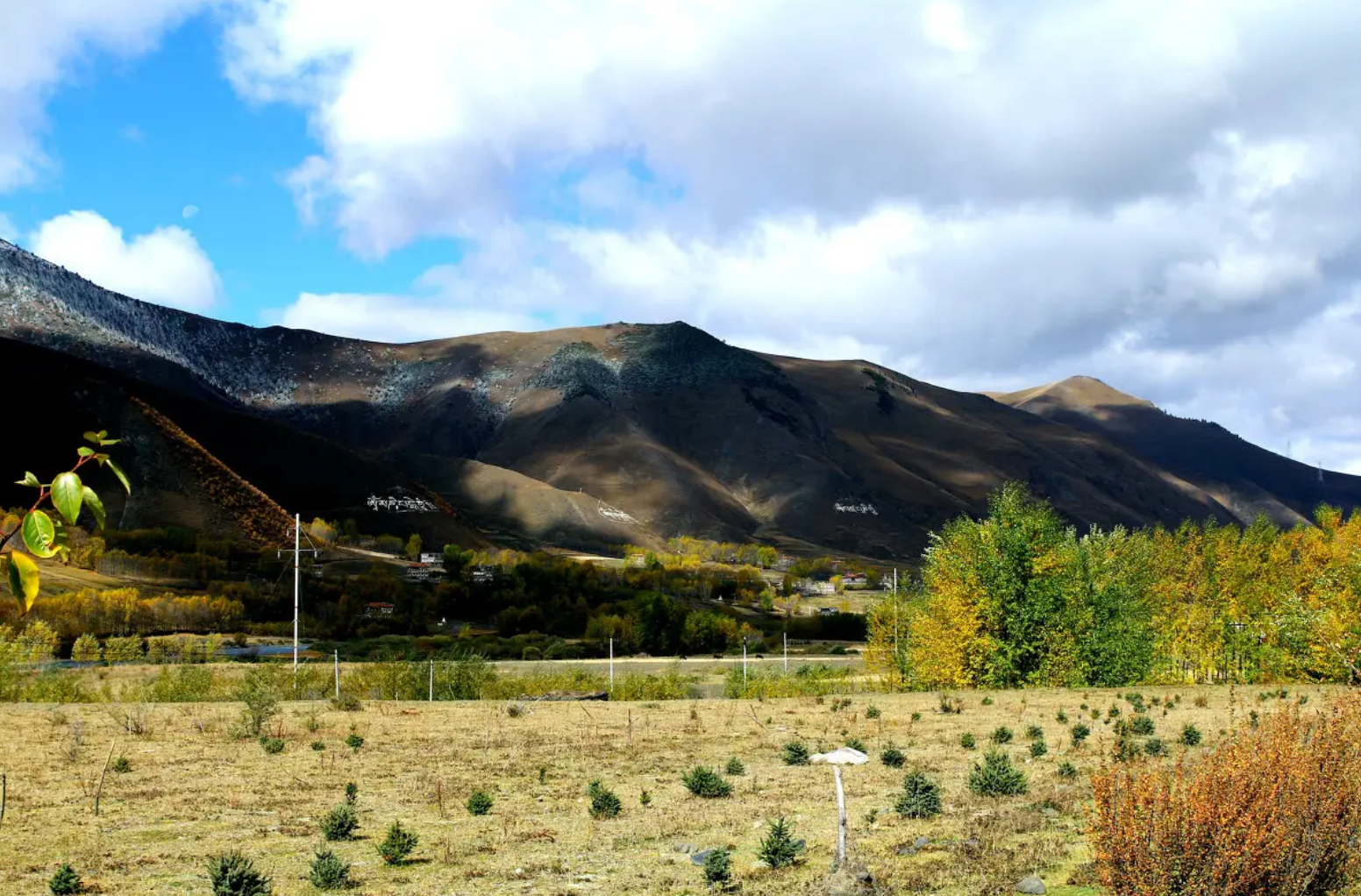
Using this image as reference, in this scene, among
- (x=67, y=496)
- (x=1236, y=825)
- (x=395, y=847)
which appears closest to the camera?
(x=67, y=496)

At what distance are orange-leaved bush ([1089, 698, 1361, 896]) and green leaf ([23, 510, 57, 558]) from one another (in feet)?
30.9

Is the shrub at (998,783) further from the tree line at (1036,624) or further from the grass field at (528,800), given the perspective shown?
the tree line at (1036,624)

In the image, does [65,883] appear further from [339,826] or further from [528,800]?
[528,800]

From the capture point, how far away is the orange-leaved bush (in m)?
9.74

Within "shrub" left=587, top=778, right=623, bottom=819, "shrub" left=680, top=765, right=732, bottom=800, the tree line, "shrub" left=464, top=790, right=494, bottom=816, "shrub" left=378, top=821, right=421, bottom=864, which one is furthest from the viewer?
the tree line

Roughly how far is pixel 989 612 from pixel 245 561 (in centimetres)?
13856

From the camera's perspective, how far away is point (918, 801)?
1945 cm

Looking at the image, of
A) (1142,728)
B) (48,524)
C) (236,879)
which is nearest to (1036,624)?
(1142,728)

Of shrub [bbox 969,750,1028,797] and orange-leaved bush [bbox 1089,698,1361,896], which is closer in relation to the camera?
orange-leaved bush [bbox 1089,698,1361,896]

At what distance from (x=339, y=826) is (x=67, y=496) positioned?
16.8 m

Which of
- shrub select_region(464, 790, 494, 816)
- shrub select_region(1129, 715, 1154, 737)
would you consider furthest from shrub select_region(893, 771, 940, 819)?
shrub select_region(1129, 715, 1154, 737)

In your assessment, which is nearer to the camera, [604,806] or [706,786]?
[604,806]

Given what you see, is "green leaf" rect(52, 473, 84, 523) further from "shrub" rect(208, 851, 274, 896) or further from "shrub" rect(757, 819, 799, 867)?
"shrub" rect(757, 819, 799, 867)

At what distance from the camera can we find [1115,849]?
10.2 meters
